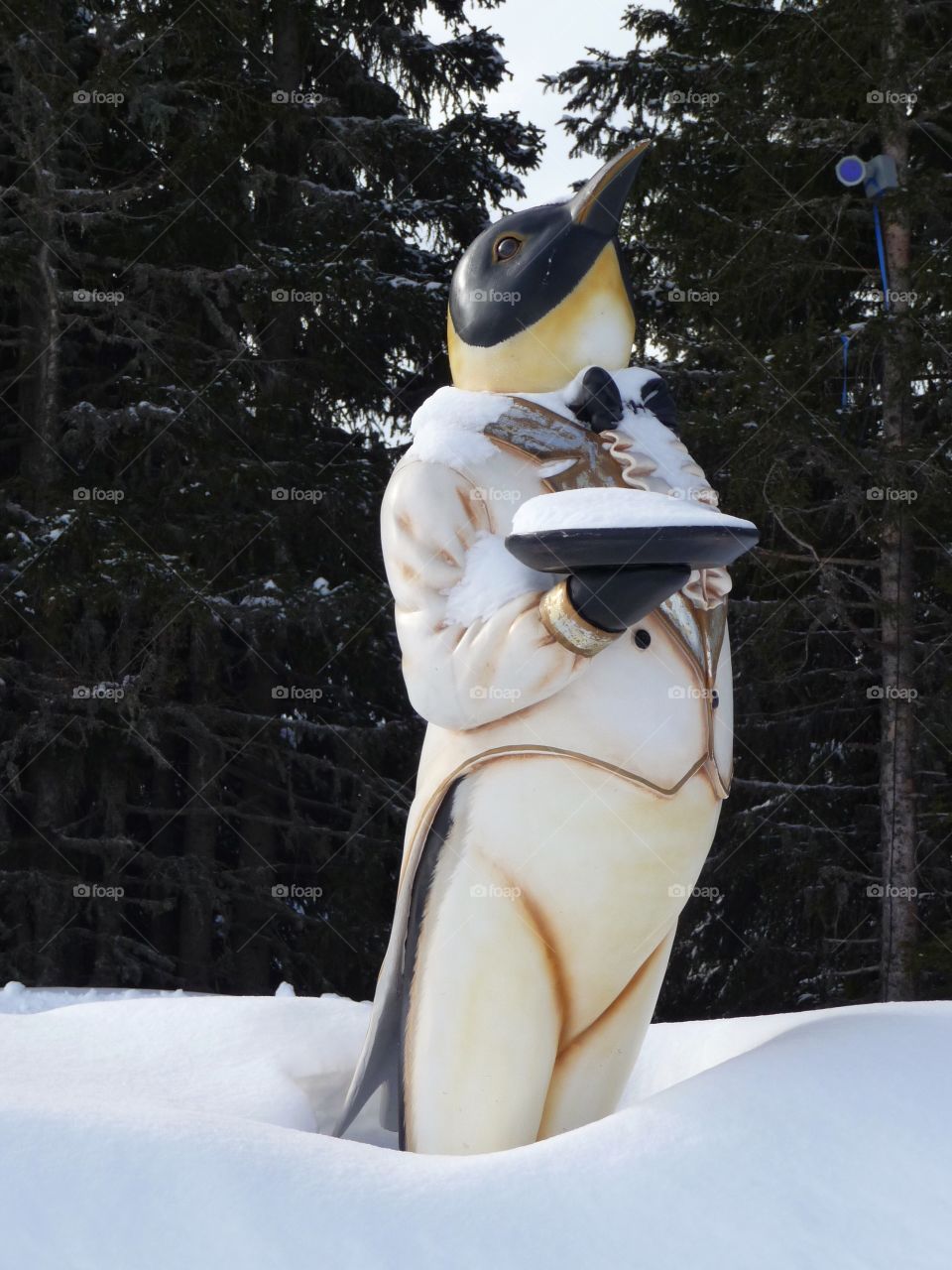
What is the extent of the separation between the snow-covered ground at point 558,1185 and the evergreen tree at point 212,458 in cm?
478

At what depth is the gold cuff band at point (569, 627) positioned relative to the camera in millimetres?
2502

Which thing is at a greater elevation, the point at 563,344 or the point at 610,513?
the point at 563,344

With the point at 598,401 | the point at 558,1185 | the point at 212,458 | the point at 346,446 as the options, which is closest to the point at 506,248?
the point at 598,401

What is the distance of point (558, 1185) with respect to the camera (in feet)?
7.28

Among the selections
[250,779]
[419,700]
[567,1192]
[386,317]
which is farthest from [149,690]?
[567,1192]

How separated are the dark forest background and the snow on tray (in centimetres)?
434

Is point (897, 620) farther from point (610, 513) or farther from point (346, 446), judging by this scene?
point (610, 513)

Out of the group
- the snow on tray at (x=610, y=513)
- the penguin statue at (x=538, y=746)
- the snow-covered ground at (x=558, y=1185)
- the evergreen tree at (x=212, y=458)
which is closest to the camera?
the snow-covered ground at (x=558, y=1185)

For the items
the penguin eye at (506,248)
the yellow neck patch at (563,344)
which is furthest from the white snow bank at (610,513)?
the penguin eye at (506,248)

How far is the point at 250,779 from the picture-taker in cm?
775

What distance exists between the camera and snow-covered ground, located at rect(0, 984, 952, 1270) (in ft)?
6.81

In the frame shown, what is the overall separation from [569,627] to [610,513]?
22cm

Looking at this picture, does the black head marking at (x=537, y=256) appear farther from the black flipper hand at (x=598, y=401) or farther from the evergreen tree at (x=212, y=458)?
the evergreen tree at (x=212, y=458)

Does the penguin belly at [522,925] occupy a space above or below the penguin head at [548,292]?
below
